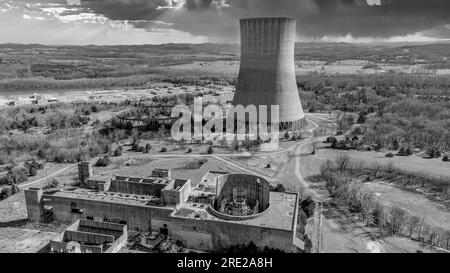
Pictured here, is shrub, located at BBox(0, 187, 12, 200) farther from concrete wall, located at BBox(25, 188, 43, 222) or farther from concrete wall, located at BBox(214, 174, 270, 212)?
concrete wall, located at BBox(214, 174, 270, 212)

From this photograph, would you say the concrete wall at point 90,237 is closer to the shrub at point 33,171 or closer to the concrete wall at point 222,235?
the concrete wall at point 222,235

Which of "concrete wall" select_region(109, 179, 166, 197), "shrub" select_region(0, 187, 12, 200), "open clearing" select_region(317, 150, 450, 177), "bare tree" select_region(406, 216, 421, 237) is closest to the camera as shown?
"bare tree" select_region(406, 216, 421, 237)

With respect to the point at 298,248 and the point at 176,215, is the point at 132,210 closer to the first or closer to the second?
the point at 176,215

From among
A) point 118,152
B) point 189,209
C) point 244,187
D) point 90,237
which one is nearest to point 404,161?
point 244,187

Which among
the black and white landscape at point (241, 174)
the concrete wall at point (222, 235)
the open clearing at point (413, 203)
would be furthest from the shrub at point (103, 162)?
the open clearing at point (413, 203)

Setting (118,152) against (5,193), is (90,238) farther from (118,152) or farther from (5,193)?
(118,152)

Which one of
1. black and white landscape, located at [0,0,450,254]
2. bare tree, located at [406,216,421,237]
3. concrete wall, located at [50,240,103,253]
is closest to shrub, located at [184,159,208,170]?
black and white landscape, located at [0,0,450,254]
